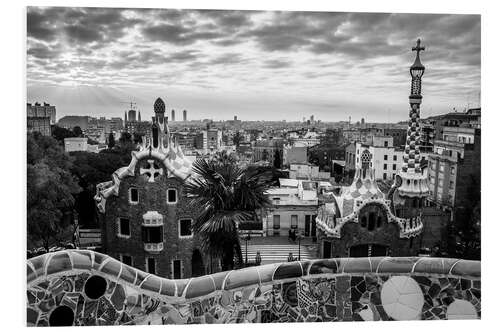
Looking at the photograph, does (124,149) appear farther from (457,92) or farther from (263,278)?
(457,92)

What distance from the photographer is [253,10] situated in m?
6.20

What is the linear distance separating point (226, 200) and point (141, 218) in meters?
2.67

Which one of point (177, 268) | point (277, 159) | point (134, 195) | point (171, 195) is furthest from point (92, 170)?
point (277, 159)

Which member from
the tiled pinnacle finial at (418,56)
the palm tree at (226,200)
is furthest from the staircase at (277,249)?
the tiled pinnacle finial at (418,56)

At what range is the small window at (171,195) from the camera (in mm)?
8508

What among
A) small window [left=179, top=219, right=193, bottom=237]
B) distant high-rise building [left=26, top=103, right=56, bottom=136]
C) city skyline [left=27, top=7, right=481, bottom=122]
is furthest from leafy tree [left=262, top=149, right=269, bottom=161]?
distant high-rise building [left=26, top=103, right=56, bottom=136]

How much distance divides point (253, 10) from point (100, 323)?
14.5 feet

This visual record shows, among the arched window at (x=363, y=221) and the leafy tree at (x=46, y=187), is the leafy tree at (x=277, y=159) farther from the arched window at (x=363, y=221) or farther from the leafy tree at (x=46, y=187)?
the leafy tree at (x=46, y=187)

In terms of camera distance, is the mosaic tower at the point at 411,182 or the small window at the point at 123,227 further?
the small window at the point at 123,227

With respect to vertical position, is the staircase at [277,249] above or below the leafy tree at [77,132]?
below

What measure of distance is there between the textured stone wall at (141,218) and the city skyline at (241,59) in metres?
1.78

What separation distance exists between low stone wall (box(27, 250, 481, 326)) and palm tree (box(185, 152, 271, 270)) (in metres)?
0.75

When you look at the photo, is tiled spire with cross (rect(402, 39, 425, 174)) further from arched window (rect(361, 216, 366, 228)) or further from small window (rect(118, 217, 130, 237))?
small window (rect(118, 217, 130, 237))

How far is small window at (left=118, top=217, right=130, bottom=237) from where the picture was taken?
848cm
